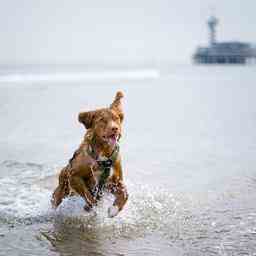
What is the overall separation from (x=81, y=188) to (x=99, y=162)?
43 cm

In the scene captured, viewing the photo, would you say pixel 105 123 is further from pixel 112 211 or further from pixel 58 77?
pixel 58 77

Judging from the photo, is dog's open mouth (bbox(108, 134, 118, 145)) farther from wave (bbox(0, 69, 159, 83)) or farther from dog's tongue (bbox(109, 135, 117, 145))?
wave (bbox(0, 69, 159, 83))

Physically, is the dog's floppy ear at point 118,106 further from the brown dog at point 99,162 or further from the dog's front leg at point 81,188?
the dog's front leg at point 81,188

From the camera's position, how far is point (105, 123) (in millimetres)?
6777

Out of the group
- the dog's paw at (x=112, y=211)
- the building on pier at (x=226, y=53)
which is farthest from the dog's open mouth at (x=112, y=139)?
the building on pier at (x=226, y=53)

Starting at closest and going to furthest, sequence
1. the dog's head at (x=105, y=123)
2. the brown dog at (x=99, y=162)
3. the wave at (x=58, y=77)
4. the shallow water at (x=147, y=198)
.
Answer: the shallow water at (x=147, y=198)
the dog's head at (x=105, y=123)
the brown dog at (x=99, y=162)
the wave at (x=58, y=77)

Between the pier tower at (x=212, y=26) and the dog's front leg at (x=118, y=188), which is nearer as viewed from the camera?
the dog's front leg at (x=118, y=188)

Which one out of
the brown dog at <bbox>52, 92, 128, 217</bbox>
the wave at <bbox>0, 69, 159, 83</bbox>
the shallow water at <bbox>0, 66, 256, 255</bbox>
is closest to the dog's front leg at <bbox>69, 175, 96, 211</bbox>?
the brown dog at <bbox>52, 92, 128, 217</bbox>

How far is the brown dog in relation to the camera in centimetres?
680

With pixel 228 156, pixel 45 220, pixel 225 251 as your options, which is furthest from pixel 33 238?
pixel 228 156

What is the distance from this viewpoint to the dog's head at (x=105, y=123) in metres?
6.68

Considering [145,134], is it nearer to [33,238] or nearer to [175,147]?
[175,147]

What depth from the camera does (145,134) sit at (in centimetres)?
1708

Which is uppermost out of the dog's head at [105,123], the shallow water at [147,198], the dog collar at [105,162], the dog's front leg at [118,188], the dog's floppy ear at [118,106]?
the dog's floppy ear at [118,106]
